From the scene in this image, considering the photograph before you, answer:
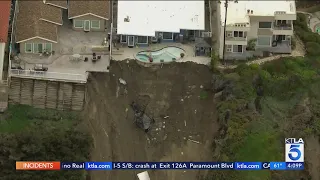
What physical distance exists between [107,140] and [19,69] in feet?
37.7

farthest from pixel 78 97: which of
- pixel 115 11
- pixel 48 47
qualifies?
pixel 115 11

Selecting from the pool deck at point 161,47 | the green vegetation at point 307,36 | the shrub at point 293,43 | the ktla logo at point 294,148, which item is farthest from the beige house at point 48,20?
the ktla logo at point 294,148

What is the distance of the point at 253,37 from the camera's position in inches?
3086

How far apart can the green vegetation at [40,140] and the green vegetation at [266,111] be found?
43.0ft

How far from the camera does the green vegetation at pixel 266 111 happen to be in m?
70.1

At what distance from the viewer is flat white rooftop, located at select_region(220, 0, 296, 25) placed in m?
77.7

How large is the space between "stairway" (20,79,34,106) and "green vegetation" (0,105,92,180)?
0.68m

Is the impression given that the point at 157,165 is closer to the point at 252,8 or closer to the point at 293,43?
the point at 252,8

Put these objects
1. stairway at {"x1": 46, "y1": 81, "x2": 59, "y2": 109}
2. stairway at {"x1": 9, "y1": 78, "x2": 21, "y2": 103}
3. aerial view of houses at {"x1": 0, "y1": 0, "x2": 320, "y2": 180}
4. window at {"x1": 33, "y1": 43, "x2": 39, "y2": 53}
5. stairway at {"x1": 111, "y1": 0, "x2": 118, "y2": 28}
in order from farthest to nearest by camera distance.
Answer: stairway at {"x1": 111, "y1": 0, "x2": 118, "y2": 28}
window at {"x1": 33, "y1": 43, "x2": 39, "y2": 53}
stairway at {"x1": 46, "y1": 81, "x2": 59, "y2": 109}
stairway at {"x1": 9, "y1": 78, "x2": 21, "y2": 103}
aerial view of houses at {"x1": 0, "y1": 0, "x2": 320, "y2": 180}

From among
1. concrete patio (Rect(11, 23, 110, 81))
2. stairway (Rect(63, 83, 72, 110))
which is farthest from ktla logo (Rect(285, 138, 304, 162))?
stairway (Rect(63, 83, 72, 110))

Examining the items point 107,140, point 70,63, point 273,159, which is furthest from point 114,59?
point 273,159

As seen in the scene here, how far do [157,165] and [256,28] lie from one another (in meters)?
18.6

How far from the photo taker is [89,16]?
78.8 m

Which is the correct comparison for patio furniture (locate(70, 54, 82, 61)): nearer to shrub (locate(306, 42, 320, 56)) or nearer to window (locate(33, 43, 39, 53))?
window (locate(33, 43, 39, 53))
